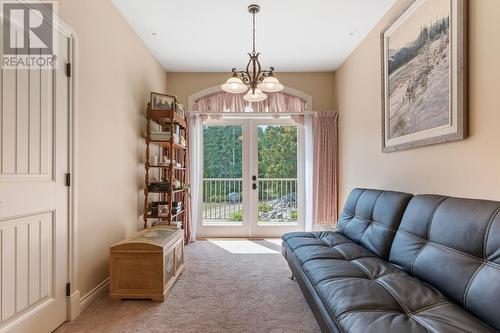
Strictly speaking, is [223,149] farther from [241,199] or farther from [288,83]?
[288,83]

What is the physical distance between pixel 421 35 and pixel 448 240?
1642 mm

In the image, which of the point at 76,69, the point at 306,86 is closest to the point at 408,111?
the point at 306,86

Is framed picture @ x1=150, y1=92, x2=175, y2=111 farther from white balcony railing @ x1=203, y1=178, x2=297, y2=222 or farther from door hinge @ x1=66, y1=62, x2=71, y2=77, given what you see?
white balcony railing @ x1=203, y1=178, x2=297, y2=222

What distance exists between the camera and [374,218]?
7.63ft

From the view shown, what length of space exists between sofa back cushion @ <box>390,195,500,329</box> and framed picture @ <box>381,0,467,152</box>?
0.56 meters

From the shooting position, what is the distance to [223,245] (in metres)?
4.12

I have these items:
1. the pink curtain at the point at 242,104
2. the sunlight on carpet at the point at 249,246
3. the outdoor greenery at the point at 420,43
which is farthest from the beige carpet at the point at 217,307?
the pink curtain at the point at 242,104

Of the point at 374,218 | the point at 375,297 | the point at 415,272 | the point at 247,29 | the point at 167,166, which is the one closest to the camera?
the point at 375,297

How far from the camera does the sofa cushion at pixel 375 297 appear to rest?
1.15 metres

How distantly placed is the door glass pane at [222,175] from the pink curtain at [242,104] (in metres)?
0.31

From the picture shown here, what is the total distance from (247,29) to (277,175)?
2303 millimetres

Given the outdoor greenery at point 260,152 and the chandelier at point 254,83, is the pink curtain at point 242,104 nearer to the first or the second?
the outdoor greenery at point 260,152

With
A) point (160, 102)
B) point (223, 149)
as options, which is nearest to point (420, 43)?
point (160, 102)

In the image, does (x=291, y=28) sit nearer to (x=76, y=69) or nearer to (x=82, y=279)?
(x=76, y=69)
